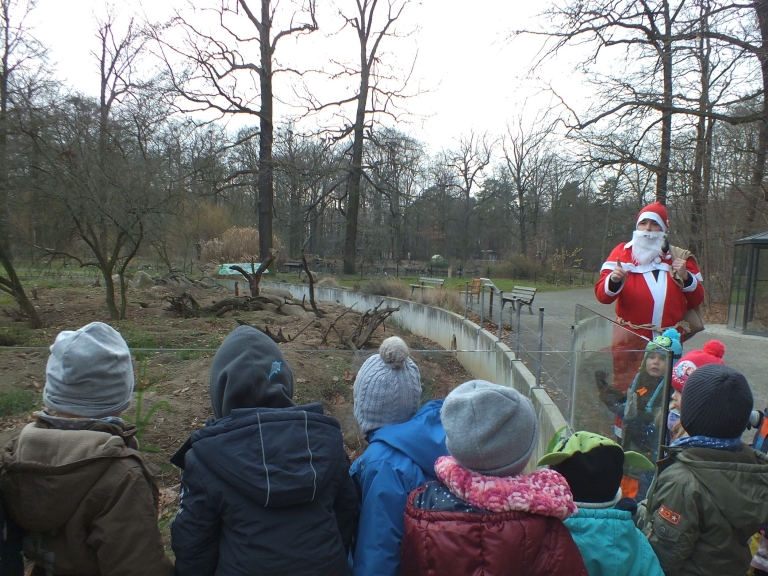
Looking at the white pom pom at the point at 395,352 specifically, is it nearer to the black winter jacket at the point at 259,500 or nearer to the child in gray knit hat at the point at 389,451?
the child in gray knit hat at the point at 389,451

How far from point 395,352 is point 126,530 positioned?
1117mm

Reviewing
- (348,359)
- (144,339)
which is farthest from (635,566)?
(144,339)

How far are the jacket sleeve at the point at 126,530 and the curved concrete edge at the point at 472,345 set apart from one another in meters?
3.08

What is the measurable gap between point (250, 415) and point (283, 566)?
1.50 feet

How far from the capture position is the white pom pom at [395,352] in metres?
2.26

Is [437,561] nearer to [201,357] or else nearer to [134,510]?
[134,510]

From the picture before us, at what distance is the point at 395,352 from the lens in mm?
2254

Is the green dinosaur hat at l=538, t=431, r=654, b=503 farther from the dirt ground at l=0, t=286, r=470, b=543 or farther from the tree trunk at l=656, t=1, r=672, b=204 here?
the tree trunk at l=656, t=1, r=672, b=204

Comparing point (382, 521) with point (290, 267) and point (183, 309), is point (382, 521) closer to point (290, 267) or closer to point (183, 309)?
point (183, 309)

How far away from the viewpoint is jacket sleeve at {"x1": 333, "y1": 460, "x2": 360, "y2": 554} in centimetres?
186

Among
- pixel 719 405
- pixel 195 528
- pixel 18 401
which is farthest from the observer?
pixel 18 401

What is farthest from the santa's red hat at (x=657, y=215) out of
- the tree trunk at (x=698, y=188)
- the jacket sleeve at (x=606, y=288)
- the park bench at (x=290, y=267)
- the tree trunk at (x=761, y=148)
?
the park bench at (x=290, y=267)

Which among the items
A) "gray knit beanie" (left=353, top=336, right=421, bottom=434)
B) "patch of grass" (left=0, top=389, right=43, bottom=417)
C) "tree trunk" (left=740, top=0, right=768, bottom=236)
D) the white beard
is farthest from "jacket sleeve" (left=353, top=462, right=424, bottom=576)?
"tree trunk" (left=740, top=0, right=768, bottom=236)

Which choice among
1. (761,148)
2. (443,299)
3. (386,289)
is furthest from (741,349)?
(386,289)
